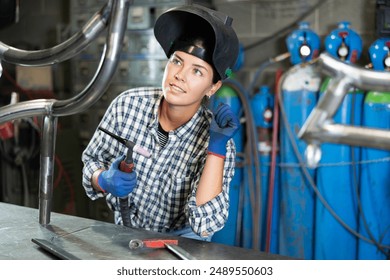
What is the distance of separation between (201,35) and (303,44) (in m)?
1.31

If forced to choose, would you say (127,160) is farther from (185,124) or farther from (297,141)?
(297,141)

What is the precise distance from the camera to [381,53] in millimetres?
2496

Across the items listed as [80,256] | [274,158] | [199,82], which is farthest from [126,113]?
[274,158]

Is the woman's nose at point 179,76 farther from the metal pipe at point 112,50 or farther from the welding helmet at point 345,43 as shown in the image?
the welding helmet at point 345,43

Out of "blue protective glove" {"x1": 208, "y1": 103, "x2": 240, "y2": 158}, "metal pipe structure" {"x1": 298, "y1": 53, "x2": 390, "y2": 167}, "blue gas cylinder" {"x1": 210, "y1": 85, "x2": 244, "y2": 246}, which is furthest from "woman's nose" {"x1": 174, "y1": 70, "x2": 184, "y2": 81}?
"blue gas cylinder" {"x1": 210, "y1": 85, "x2": 244, "y2": 246}

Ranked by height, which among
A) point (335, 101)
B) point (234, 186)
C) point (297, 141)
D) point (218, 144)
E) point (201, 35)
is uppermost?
point (201, 35)

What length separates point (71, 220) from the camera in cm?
146

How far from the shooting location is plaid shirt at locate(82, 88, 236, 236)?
1.65 meters

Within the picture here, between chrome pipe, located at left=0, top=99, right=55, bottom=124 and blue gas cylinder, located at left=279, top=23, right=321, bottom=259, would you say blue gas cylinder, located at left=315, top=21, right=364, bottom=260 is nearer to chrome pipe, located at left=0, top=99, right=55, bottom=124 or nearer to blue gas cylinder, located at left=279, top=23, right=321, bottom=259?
blue gas cylinder, located at left=279, top=23, right=321, bottom=259

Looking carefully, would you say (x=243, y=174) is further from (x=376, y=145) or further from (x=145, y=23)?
(x=376, y=145)

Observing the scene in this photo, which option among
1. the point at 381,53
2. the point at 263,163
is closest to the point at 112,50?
the point at 381,53

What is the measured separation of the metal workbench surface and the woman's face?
37 cm

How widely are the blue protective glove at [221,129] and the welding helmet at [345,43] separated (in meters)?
1.26

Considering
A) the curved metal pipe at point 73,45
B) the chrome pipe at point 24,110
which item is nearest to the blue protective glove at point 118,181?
the chrome pipe at point 24,110
